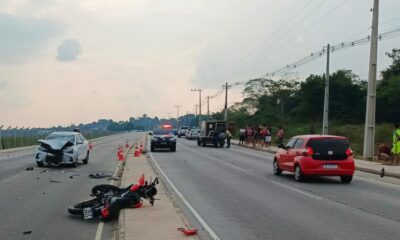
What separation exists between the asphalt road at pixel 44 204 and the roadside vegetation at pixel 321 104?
3389cm

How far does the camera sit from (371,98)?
3209 cm

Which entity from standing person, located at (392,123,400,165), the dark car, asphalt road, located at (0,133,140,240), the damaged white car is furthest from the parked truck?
asphalt road, located at (0,133,140,240)

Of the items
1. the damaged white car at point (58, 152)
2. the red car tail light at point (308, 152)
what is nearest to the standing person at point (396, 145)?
the red car tail light at point (308, 152)

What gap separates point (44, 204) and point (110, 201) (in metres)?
2.64

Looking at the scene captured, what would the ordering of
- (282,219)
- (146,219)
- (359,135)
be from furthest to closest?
(359,135) → (282,219) → (146,219)

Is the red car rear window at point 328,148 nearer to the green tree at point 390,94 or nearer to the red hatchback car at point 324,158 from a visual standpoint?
the red hatchback car at point 324,158

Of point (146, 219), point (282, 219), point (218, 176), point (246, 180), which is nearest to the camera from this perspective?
point (146, 219)

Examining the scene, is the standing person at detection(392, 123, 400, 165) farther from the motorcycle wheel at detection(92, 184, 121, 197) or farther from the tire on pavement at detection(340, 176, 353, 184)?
the motorcycle wheel at detection(92, 184, 121, 197)

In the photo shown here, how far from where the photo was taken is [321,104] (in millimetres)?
90000

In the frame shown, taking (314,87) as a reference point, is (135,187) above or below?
below

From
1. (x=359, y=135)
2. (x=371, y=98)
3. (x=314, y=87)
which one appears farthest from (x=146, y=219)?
(x=314, y=87)

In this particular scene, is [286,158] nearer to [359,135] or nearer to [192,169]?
[192,169]

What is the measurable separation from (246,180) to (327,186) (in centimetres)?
284

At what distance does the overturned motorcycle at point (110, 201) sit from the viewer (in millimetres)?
11156
